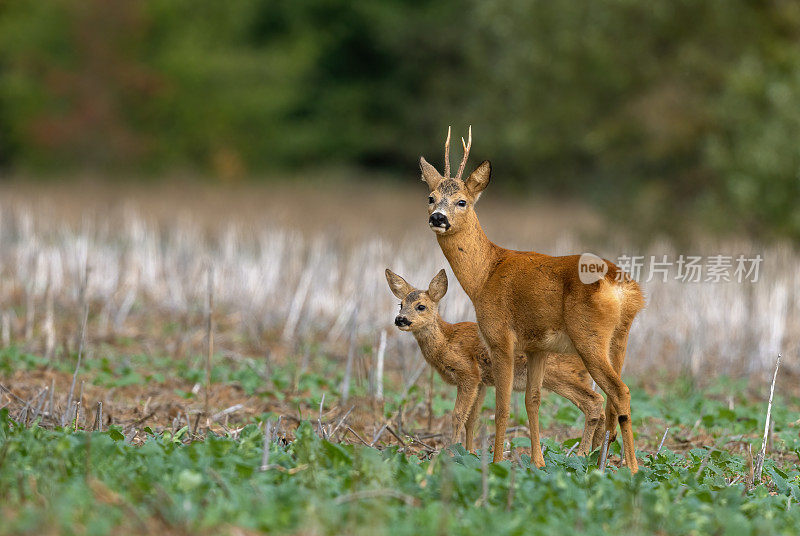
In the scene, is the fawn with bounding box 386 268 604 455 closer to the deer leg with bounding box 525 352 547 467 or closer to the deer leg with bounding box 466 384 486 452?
the deer leg with bounding box 466 384 486 452

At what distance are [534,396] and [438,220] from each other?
105 cm

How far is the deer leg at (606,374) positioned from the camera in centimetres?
466

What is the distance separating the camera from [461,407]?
18.3ft

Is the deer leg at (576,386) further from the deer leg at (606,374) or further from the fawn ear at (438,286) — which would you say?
the deer leg at (606,374)

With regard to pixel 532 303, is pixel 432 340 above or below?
below

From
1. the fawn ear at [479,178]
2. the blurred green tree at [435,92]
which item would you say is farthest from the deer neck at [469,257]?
the blurred green tree at [435,92]

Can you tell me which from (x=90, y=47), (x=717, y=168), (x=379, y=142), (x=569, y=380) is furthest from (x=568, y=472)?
(x=379, y=142)

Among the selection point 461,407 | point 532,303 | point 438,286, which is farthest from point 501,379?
point 438,286

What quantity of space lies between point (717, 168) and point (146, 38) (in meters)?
16.7

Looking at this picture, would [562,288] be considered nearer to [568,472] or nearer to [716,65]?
[568,472]

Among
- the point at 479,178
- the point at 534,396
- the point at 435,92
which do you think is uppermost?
the point at 435,92

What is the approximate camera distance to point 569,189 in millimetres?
29375

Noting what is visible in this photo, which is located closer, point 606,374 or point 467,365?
point 606,374
